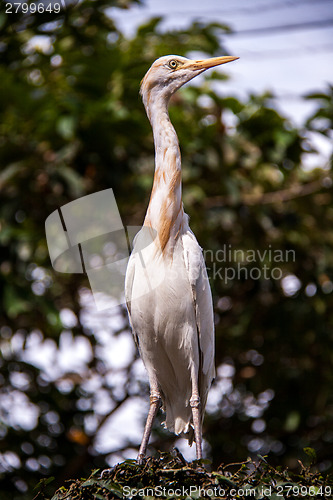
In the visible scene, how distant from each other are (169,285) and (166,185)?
459 mm

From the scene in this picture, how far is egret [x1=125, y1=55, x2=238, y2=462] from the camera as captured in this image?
267 centimetres

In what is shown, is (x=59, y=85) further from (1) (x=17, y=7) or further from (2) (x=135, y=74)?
(1) (x=17, y=7)

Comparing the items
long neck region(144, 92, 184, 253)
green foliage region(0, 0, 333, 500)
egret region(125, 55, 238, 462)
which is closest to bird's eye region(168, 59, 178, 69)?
egret region(125, 55, 238, 462)

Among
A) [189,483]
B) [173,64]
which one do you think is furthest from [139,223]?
[189,483]

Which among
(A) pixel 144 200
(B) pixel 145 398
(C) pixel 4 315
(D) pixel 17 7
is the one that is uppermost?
(D) pixel 17 7

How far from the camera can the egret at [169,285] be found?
8.77 ft

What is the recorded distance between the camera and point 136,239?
2867mm

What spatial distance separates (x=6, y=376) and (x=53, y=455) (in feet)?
2.49

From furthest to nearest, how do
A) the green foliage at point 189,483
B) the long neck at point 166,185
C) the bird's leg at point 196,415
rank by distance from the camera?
the long neck at point 166,185 → the bird's leg at point 196,415 → the green foliage at point 189,483

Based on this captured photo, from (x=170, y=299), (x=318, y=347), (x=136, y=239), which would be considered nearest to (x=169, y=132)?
(x=136, y=239)

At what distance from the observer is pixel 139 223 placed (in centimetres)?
482

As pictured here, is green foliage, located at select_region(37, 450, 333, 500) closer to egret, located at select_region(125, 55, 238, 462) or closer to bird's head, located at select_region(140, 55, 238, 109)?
egret, located at select_region(125, 55, 238, 462)

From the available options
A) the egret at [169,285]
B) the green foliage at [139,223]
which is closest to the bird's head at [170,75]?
→ the egret at [169,285]

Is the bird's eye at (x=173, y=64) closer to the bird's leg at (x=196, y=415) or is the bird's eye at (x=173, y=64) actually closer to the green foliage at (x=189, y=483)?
the bird's leg at (x=196, y=415)
